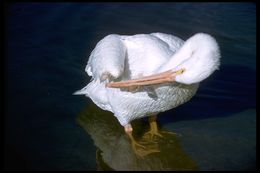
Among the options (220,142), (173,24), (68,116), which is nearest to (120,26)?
(173,24)

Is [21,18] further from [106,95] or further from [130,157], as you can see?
[130,157]

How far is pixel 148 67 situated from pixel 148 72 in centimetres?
5

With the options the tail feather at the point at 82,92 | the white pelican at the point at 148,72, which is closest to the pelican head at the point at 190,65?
the white pelican at the point at 148,72

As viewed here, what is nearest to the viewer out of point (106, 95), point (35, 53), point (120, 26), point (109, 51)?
point (109, 51)

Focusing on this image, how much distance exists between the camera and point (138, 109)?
4.04 meters

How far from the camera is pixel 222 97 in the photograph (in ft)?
16.0

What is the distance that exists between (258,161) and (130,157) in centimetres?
104

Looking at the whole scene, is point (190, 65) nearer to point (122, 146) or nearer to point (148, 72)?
point (148, 72)

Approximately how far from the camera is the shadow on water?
4.67 metres

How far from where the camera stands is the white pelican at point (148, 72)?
3.51 meters

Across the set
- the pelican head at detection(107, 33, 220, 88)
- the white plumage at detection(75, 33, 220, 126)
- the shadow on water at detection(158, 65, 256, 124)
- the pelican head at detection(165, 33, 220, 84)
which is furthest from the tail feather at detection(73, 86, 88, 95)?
the pelican head at detection(165, 33, 220, 84)

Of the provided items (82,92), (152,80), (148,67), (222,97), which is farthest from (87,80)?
(152,80)

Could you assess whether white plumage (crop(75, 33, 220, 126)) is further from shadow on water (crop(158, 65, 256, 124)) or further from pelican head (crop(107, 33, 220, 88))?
shadow on water (crop(158, 65, 256, 124))

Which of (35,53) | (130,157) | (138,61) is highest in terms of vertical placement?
(138,61)
